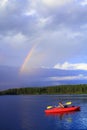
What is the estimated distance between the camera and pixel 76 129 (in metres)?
58.8

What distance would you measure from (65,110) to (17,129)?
1512 inches

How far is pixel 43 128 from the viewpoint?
60875 millimetres

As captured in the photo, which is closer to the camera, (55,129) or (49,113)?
(55,129)

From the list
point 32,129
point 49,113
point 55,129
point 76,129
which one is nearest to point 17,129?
point 32,129

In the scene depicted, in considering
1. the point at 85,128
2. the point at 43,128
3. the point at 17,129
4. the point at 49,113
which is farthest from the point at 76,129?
the point at 49,113

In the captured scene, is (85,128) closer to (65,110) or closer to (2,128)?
(2,128)

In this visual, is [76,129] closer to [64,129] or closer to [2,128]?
[64,129]

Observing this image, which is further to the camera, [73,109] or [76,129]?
[73,109]

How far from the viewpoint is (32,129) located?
59.2 m

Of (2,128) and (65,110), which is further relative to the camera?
(65,110)

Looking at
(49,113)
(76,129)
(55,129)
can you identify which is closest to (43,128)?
(55,129)

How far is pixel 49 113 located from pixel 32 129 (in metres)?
36.3

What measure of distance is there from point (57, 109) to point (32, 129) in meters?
36.9

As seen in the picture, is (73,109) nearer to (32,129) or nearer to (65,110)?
(65,110)
